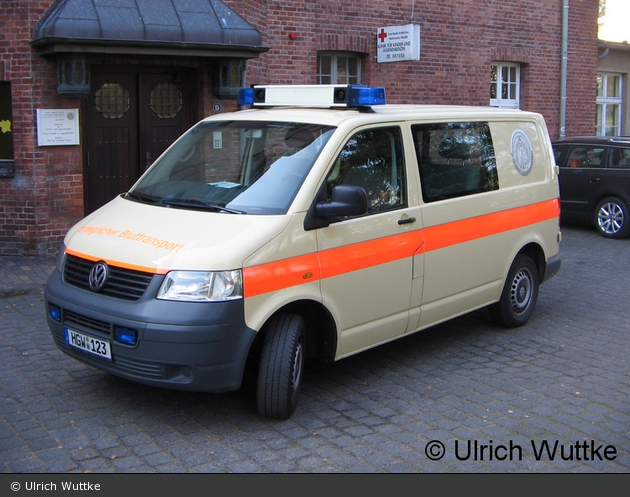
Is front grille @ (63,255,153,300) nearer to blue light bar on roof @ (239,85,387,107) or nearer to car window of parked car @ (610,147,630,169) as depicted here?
blue light bar on roof @ (239,85,387,107)

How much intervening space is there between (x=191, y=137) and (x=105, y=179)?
5393mm

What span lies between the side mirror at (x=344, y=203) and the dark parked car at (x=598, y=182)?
9574 mm

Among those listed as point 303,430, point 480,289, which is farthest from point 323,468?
point 480,289

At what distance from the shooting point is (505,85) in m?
17.9

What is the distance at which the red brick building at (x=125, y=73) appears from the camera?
10.4 m

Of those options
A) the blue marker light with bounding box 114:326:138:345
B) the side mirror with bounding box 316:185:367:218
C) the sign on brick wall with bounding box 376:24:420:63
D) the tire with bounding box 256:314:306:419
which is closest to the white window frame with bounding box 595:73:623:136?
the sign on brick wall with bounding box 376:24:420:63

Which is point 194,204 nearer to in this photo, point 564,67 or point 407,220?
point 407,220

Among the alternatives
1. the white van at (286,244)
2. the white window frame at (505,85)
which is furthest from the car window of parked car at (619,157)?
the white van at (286,244)

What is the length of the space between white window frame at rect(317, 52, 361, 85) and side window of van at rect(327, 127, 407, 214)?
354 inches

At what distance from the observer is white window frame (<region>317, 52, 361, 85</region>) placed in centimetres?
1476

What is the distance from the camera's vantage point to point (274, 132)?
585cm

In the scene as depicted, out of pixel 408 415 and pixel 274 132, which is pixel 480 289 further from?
pixel 274 132

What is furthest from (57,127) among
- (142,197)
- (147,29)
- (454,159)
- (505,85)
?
(505,85)

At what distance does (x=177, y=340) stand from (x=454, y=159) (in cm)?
296
